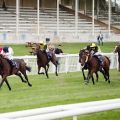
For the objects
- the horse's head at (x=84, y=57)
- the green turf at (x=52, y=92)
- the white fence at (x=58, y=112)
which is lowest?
the green turf at (x=52, y=92)

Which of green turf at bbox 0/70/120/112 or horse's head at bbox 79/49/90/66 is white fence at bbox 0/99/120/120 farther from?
horse's head at bbox 79/49/90/66

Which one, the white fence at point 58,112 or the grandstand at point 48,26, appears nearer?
the white fence at point 58,112

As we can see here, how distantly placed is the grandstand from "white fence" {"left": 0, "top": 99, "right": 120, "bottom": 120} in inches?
1395

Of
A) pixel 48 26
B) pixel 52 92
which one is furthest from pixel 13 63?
pixel 48 26

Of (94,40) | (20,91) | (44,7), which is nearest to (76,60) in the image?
(20,91)

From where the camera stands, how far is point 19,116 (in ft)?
20.0

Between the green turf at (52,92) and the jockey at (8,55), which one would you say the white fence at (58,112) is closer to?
the green turf at (52,92)

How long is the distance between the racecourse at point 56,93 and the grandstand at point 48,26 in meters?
25.1

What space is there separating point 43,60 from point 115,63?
5.85 m

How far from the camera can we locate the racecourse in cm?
1128

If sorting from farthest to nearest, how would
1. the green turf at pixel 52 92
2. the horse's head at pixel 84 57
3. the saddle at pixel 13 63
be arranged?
1. the horse's head at pixel 84 57
2. the saddle at pixel 13 63
3. the green turf at pixel 52 92

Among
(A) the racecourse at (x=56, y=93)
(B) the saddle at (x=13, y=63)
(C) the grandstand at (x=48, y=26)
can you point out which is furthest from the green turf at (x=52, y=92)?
(C) the grandstand at (x=48, y=26)

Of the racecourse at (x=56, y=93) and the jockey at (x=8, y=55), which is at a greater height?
the jockey at (x=8, y=55)

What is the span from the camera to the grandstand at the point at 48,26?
44.3 m
